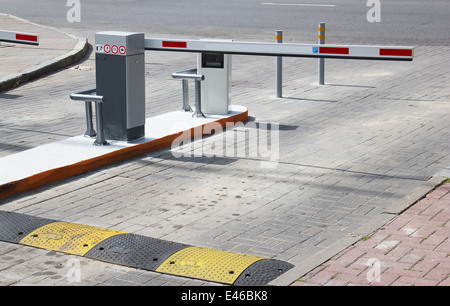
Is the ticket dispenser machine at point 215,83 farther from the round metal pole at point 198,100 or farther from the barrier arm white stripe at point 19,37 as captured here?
the barrier arm white stripe at point 19,37

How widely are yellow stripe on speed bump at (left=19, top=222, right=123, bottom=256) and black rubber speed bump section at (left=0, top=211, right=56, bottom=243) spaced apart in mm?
70

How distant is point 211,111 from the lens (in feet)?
35.1

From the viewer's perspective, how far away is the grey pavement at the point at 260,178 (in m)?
6.22

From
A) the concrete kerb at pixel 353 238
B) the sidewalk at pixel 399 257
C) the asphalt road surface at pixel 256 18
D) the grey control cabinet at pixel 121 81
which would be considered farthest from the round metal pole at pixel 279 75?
the sidewalk at pixel 399 257

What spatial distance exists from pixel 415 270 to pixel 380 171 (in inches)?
112

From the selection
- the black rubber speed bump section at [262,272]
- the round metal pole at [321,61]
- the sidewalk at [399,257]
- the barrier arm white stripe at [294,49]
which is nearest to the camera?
the sidewalk at [399,257]

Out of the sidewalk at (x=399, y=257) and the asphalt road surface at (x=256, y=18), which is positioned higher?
the asphalt road surface at (x=256, y=18)

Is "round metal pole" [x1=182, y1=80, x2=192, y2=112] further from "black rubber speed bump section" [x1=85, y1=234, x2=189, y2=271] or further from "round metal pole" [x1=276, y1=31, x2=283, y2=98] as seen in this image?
"black rubber speed bump section" [x1=85, y1=234, x2=189, y2=271]

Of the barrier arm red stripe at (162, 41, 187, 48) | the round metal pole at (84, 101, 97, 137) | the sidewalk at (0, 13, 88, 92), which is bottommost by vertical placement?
the round metal pole at (84, 101, 97, 137)

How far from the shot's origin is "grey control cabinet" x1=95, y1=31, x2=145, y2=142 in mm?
8844

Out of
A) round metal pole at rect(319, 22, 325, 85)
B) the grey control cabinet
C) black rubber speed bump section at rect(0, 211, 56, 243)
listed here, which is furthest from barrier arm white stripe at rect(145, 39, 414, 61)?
round metal pole at rect(319, 22, 325, 85)

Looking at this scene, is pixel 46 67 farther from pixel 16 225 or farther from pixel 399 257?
pixel 399 257

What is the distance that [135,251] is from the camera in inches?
239

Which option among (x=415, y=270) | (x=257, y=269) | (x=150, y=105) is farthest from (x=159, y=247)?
(x=150, y=105)
